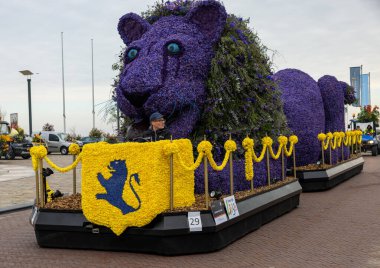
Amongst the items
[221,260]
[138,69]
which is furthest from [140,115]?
[221,260]

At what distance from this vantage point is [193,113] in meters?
6.64

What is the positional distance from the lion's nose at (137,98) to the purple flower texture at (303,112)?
4.93 metres

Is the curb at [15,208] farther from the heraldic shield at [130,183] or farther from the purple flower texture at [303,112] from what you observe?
the purple flower texture at [303,112]

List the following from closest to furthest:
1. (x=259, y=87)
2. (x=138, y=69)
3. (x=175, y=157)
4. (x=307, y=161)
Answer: (x=175, y=157) → (x=138, y=69) → (x=259, y=87) → (x=307, y=161)

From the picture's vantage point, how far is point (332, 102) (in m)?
12.2

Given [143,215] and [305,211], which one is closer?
[143,215]

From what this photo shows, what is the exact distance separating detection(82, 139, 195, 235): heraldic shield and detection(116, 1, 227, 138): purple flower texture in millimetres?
939

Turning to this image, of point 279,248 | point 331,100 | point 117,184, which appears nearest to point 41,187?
point 117,184

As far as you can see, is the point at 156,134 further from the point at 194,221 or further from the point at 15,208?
the point at 15,208

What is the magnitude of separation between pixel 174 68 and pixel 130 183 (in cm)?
190

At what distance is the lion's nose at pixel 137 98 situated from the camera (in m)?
6.32

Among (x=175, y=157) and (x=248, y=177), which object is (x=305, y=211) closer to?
(x=248, y=177)

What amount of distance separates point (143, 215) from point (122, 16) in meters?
3.66

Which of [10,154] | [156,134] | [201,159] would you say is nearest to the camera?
[201,159]
